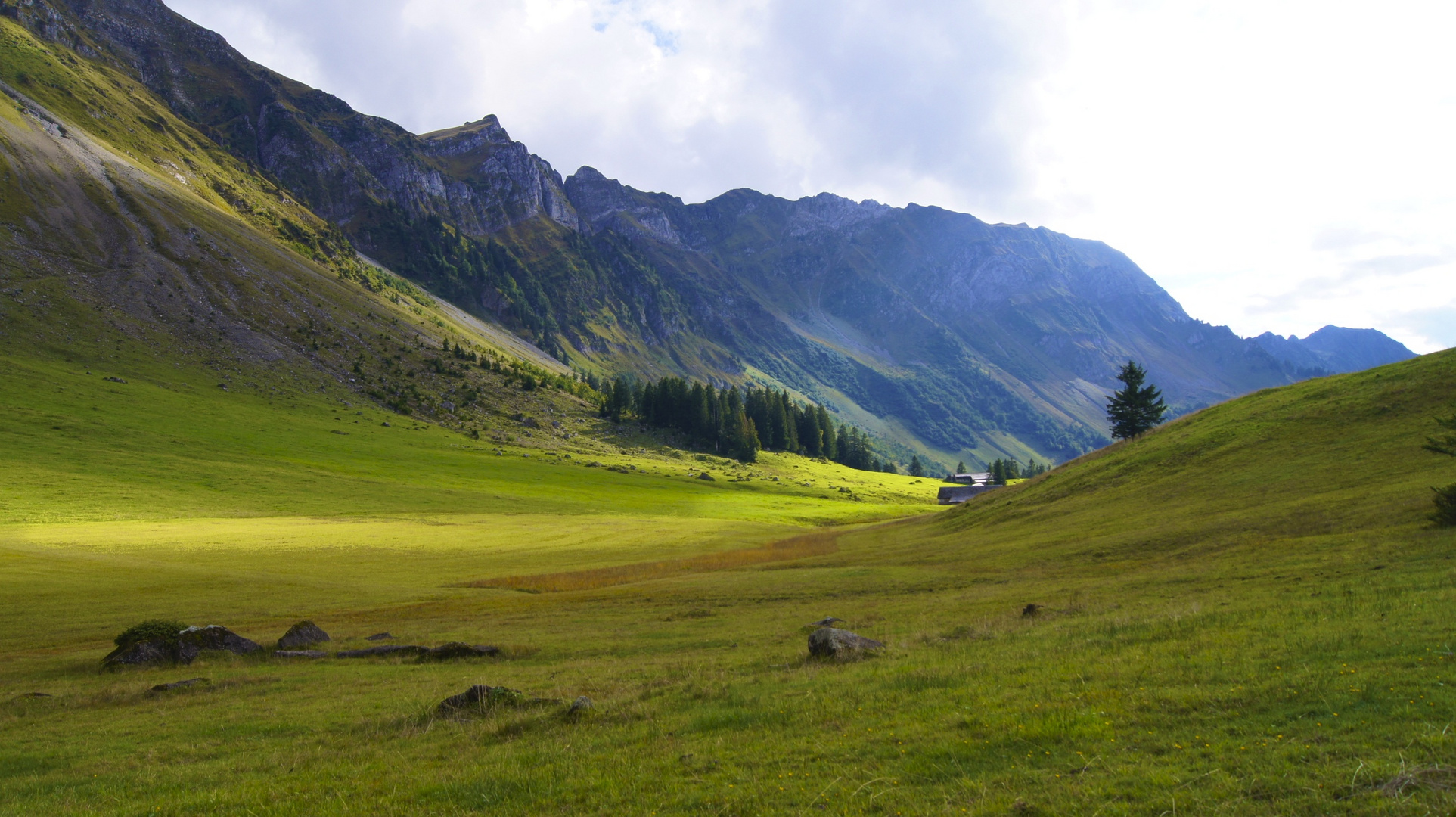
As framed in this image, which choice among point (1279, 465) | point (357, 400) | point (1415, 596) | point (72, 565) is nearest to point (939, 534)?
point (1279, 465)

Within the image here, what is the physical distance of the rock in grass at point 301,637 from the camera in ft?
88.6

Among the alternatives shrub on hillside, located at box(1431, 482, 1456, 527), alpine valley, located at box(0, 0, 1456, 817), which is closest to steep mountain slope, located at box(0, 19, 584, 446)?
alpine valley, located at box(0, 0, 1456, 817)

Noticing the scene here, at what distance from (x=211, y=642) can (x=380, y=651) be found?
6613mm

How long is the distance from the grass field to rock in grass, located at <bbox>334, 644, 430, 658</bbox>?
1035 mm

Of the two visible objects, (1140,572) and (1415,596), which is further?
(1140,572)

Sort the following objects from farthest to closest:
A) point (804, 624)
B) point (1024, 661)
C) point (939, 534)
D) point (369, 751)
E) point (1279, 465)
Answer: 1. point (939, 534)
2. point (1279, 465)
3. point (804, 624)
4. point (1024, 661)
5. point (369, 751)

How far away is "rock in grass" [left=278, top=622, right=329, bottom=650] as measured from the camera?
2702 cm

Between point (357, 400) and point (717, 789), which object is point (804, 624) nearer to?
point (717, 789)

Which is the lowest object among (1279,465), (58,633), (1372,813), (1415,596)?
(58,633)

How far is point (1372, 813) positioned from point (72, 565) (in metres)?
63.9

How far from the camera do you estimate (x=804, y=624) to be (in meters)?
27.8

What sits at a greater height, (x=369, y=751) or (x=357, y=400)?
(x=357, y=400)

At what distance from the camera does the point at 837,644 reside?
20234mm

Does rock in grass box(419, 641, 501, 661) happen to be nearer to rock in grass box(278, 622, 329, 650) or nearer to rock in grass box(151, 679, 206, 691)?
rock in grass box(278, 622, 329, 650)
